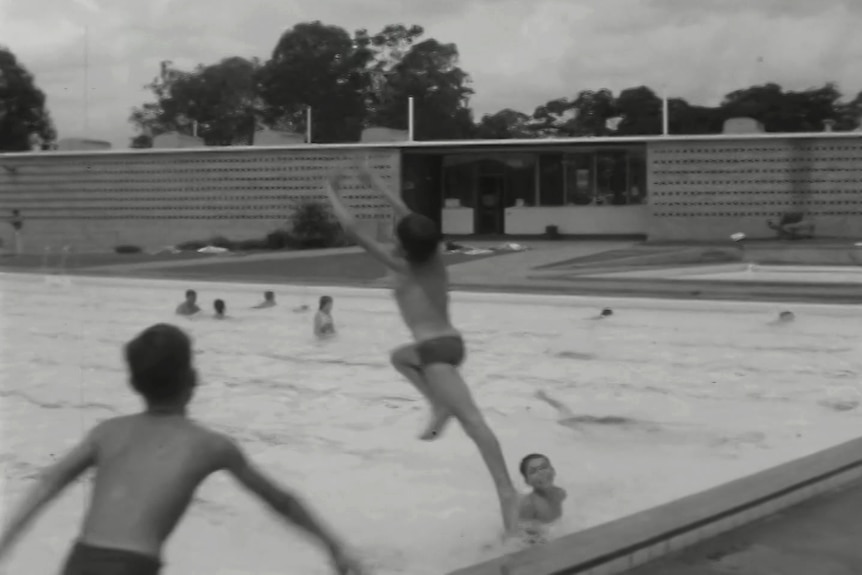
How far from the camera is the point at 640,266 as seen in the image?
2059 cm

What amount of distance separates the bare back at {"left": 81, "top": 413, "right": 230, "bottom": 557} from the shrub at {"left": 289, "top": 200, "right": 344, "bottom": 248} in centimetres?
2462

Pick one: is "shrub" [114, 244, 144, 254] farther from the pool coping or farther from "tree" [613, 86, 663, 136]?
the pool coping

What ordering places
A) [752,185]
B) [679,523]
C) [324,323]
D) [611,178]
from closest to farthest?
[679,523] < [324,323] < [752,185] < [611,178]

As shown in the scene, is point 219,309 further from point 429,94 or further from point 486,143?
point 429,94

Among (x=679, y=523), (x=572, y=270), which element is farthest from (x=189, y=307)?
(x=679, y=523)

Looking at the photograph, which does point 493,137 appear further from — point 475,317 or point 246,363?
point 246,363

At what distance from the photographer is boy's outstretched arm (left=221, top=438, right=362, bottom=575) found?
2.42 meters

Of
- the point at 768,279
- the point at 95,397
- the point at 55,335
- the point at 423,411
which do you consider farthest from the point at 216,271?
the point at 423,411

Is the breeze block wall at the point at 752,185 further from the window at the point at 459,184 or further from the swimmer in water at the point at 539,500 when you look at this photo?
the swimmer in water at the point at 539,500

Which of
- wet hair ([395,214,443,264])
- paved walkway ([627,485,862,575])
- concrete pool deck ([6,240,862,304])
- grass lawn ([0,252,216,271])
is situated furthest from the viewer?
grass lawn ([0,252,216,271])

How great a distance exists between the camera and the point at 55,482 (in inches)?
93.7

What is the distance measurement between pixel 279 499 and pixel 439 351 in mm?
2032

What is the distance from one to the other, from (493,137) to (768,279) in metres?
16.8

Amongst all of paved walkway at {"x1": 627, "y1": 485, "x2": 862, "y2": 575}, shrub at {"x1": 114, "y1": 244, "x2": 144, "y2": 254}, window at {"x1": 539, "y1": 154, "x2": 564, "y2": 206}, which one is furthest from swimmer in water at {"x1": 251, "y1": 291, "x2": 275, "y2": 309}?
window at {"x1": 539, "y1": 154, "x2": 564, "y2": 206}
